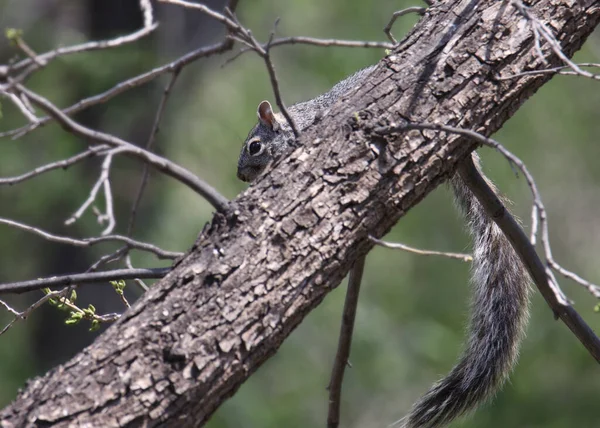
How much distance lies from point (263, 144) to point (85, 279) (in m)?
2.04

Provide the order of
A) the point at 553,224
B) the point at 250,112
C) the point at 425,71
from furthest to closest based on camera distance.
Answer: the point at 250,112 → the point at 553,224 → the point at 425,71

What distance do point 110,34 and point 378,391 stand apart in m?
3.82

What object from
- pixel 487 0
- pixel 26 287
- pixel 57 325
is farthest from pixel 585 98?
pixel 26 287

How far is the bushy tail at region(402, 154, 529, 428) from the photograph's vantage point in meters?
2.35

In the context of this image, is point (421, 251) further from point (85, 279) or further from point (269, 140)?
point (269, 140)

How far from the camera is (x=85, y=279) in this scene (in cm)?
169

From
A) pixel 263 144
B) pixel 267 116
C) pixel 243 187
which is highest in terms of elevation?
pixel 243 187

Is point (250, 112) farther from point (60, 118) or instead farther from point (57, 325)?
point (60, 118)

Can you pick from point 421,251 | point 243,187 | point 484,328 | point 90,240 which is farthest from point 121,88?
point 243,187

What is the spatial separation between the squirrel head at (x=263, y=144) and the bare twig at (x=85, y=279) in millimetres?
1940

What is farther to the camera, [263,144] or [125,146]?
[263,144]

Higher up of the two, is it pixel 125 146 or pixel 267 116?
pixel 267 116

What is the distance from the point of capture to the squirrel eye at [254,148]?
11.9 feet

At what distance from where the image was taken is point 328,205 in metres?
1.63
